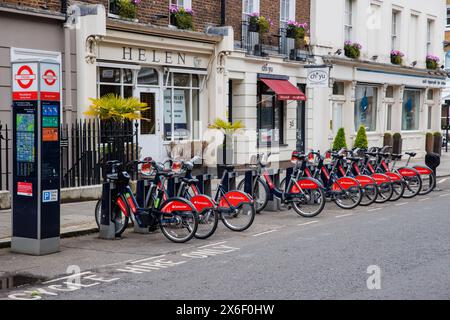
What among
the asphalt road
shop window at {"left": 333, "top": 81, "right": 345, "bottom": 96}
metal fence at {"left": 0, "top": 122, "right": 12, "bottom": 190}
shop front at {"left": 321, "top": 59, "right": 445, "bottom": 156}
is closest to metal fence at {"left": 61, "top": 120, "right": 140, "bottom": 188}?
metal fence at {"left": 0, "top": 122, "right": 12, "bottom": 190}

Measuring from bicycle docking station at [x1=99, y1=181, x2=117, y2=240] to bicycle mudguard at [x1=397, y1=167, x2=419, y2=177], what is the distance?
25.1 feet

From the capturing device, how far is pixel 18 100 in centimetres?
919

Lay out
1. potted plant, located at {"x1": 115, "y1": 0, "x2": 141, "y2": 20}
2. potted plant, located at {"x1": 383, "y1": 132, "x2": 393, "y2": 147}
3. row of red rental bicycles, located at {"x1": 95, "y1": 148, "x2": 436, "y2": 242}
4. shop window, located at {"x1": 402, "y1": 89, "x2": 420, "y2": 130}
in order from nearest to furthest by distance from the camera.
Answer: row of red rental bicycles, located at {"x1": 95, "y1": 148, "x2": 436, "y2": 242} → potted plant, located at {"x1": 115, "y1": 0, "x2": 141, "y2": 20} → potted plant, located at {"x1": 383, "y1": 132, "x2": 393, "y2": 147} → shop window, located at {"x1": 402, "y1": 89, "x2": 420, "y2": 130}

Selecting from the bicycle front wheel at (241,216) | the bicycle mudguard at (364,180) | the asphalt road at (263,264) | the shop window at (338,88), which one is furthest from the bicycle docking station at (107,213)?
the shop window at (338,88)

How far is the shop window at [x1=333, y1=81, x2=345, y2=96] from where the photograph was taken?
26312mm

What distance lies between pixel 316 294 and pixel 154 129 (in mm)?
12411

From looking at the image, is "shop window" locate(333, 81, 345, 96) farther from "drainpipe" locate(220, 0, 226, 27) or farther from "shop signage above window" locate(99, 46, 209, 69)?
"shop signage above window" locate(99, 46, 209, 69)

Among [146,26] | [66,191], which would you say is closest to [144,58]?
[146,26]

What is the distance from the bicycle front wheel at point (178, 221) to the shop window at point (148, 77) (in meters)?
8.55

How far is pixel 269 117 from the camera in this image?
23.2 m

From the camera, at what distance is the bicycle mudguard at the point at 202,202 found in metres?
10.3

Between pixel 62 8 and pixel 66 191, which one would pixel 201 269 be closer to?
pixel 66 191

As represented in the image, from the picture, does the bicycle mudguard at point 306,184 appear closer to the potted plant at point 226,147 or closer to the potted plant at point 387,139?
the potted plant at point 226,147

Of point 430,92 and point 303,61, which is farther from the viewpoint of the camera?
point 430,92
